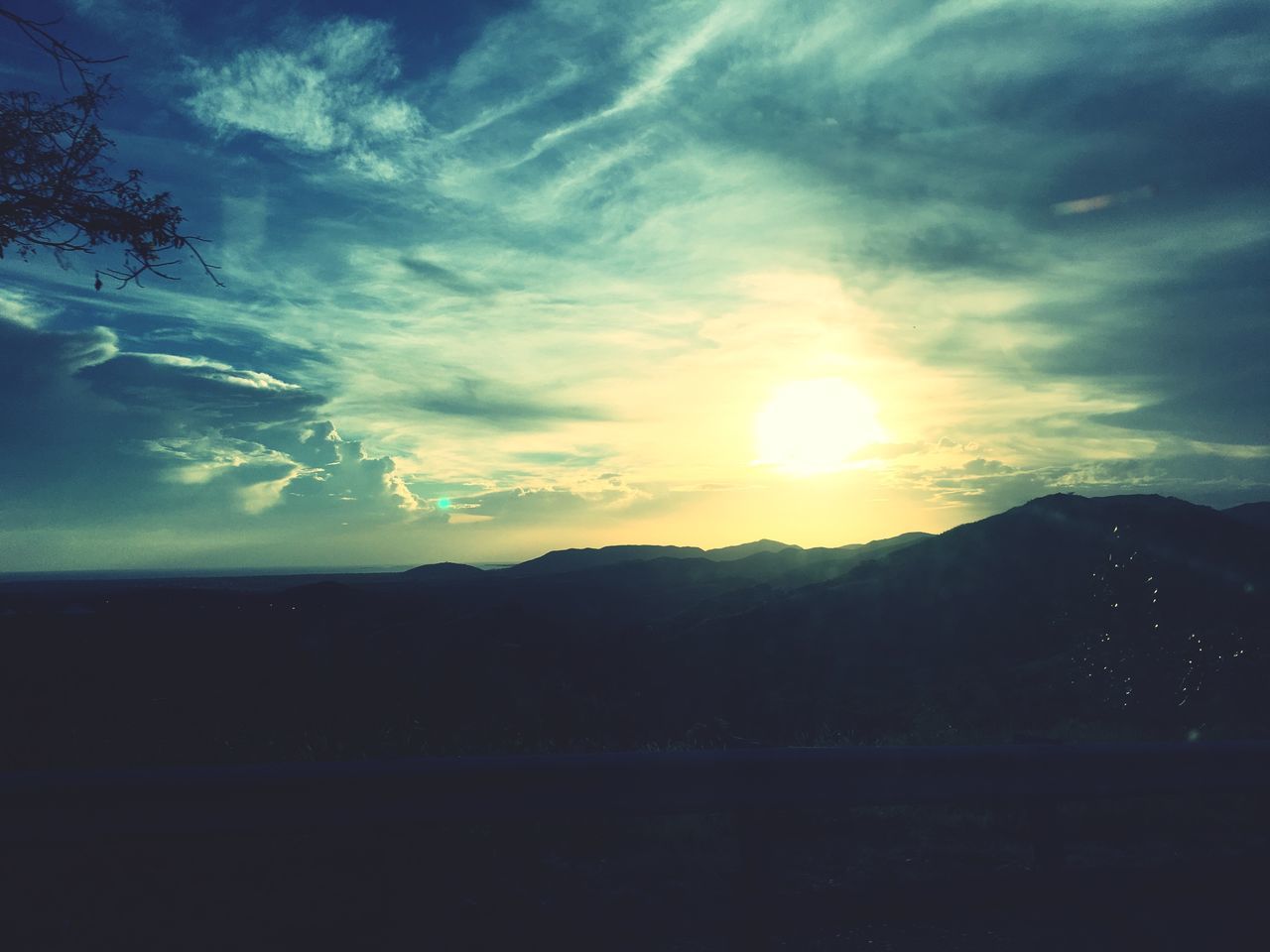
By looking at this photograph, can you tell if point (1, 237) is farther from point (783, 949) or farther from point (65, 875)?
point (783, 949)

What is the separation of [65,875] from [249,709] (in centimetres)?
646

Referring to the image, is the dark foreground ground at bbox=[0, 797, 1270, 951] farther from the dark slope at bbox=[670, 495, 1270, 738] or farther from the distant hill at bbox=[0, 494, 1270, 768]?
the dark slope at bbox=[670, 495, 1270, 738]

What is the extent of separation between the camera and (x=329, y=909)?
187 inches

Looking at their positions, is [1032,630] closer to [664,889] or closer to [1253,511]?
[664,889]

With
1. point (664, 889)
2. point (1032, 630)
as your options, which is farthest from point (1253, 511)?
point (664, 889)

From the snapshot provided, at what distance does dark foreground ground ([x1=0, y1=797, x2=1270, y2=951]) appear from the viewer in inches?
171

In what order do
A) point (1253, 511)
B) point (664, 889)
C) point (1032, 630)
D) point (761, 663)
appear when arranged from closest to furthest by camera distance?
point (664, 889) → point (1032, 630) → point (761, 663) → point (1253, 511)

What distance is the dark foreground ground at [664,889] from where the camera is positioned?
4355mm

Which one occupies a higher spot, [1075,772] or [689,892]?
[1075,772]

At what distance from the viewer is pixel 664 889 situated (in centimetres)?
498

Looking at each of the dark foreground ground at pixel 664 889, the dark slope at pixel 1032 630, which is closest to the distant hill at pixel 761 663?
the dark slope at pixel 1032 630

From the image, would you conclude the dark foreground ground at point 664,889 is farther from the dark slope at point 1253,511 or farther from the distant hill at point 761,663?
the dark slope at point 1253,511

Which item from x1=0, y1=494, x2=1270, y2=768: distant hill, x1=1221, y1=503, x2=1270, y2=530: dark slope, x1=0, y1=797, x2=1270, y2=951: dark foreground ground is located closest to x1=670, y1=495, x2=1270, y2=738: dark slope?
x1=0, y1=494, x2=1270, y2=768: distant hill

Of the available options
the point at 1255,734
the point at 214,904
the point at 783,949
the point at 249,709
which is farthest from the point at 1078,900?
the point at 249,709
